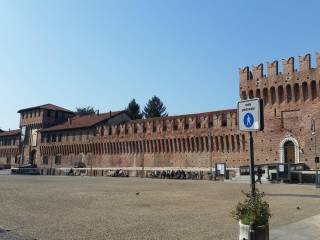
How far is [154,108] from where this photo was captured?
96.7 m

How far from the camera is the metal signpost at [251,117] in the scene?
8.02m

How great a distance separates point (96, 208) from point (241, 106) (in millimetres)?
9787

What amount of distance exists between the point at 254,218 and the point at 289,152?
1466 inches

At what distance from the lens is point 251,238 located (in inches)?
315

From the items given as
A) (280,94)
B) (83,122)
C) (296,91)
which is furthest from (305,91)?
(83,122)

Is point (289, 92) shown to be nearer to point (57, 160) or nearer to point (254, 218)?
point (254, 218)

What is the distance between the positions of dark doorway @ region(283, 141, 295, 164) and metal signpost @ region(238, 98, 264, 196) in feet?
120

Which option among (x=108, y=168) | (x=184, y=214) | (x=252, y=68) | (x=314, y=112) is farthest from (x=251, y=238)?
(x=108, y=168)

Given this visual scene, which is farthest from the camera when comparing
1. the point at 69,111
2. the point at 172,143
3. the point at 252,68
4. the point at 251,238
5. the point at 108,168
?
the point at 69,111

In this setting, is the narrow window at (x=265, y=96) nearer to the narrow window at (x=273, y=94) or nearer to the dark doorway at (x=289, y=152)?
the narrow window at (x=273, y=94)

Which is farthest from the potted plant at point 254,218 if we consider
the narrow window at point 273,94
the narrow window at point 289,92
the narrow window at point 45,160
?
the narrow window at point 45,160

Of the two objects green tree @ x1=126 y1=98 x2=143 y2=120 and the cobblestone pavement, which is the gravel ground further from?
green tree @ x1=126 y1=98 x2=143 y2=120

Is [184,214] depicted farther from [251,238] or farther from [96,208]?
[251,238]

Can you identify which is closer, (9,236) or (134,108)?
(9,236)
